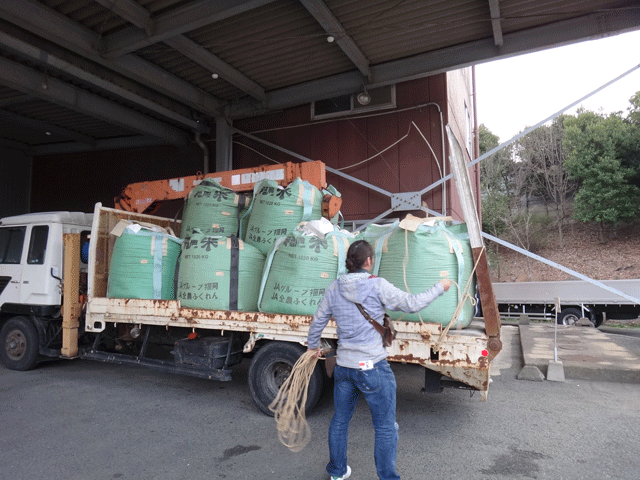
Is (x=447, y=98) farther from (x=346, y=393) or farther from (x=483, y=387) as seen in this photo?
(x=346, y=393)

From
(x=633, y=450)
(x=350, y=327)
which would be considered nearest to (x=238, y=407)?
(x=350, y=327)

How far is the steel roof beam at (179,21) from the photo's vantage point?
6320 millimetres

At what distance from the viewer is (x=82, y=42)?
287 inches

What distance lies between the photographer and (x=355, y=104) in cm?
979

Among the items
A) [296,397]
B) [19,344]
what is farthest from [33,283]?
[296,397]

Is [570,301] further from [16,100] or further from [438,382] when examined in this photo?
A: [16,100]

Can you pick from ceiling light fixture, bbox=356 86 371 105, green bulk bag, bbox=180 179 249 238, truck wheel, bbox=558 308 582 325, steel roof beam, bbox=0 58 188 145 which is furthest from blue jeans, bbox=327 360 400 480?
truck wheel, bbox=558 308 582 325

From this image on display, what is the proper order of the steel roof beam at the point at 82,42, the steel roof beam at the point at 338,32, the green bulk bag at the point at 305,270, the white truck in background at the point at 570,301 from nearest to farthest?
the green bulk bag at the point at 305,270 < the steel roof beam at the point at 82,42 < the steel roof beam at the point at 338,32 < the white truck in background at the point at 570,301

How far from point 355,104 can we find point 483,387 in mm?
7455

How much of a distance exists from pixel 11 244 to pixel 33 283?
843 millimetres

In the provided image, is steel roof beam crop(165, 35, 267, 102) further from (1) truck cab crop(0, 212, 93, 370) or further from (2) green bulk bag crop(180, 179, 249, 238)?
(1) truck cab crop(0, 212, 93, 370)

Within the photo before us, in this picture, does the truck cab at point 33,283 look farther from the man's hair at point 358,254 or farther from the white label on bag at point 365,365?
the white label on bag at point 365,365

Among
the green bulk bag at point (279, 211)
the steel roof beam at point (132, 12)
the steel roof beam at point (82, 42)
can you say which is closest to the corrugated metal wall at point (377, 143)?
the steel roof beam at point (82, 42)

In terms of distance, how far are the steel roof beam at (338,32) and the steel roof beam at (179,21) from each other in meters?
0.77
